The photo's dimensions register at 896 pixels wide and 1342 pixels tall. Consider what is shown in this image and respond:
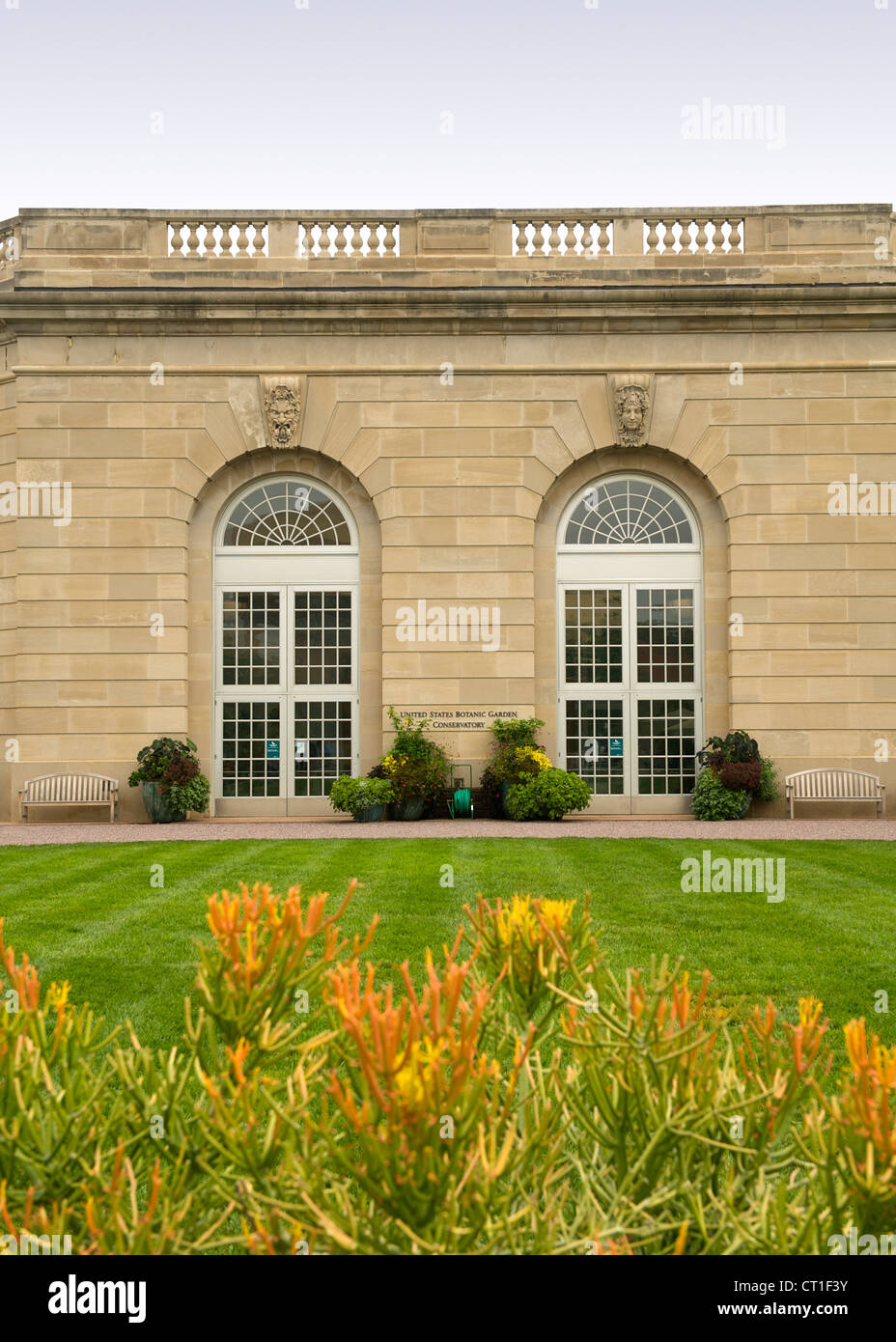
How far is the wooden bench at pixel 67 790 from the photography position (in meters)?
23.4

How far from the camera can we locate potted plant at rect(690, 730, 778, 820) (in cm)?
2269

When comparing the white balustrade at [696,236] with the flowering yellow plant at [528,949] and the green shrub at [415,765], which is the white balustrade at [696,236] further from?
the flowering yellow plant at [528,949]

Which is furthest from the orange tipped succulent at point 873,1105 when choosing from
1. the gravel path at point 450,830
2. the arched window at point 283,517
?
the arched window at point 283,517

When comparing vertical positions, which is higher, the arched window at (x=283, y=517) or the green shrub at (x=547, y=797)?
the arched window at (x=283, y=517)

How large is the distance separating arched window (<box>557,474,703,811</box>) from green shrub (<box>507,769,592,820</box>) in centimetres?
246

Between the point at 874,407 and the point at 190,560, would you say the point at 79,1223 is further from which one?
the point at 874,407

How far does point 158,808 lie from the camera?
Answer: 22969 mm

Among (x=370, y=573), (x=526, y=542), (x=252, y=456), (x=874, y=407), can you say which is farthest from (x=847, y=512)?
(x=252, y=456)

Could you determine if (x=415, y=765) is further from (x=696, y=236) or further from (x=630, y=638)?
(x=696, y=236)

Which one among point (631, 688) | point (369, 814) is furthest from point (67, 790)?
point (631, 688)

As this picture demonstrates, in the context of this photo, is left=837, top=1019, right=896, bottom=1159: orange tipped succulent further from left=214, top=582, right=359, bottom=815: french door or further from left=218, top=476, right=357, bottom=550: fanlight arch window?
left=218, top=476, right=357, bottom=550: fanlight arch window

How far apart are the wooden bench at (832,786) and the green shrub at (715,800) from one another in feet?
3.61

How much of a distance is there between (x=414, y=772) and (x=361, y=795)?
1.15 m
